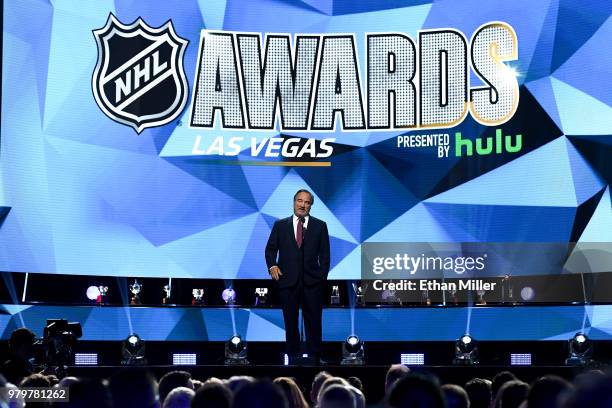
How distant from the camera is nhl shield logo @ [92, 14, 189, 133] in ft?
33.3

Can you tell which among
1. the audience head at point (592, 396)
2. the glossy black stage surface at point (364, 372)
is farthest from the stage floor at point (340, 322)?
the audience head at point (592, 396)

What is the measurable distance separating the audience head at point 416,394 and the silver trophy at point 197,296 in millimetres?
7254

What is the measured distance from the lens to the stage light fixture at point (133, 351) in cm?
916

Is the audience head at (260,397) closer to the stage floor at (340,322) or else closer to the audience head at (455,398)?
the audience head at (455,398)

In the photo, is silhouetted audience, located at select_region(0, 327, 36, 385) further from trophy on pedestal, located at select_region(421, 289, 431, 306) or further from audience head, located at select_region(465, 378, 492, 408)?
trophy on pedestal, located at select_region(421, 289, 431, 306)

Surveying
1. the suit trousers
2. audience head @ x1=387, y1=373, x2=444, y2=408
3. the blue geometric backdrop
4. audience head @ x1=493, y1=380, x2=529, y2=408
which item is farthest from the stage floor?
audience head @ x1=387, y1=373, x2=444, y2=408

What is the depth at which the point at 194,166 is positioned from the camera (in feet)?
33.4

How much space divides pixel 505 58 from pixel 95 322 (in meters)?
5.02

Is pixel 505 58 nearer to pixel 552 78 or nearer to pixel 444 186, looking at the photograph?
pixel 552 78

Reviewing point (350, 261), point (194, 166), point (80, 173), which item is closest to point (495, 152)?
point (350, 261)

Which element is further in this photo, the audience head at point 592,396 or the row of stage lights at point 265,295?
the row of stage lights at point 265,295

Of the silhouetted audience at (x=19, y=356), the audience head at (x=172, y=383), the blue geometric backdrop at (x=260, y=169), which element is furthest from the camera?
the blue geometric backdrop at (x=260, y=169)

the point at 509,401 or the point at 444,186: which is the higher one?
the point at 444,186

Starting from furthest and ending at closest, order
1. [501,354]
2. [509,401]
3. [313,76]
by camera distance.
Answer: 1. [313,76]
2. [501,354]
3. [509,401]
